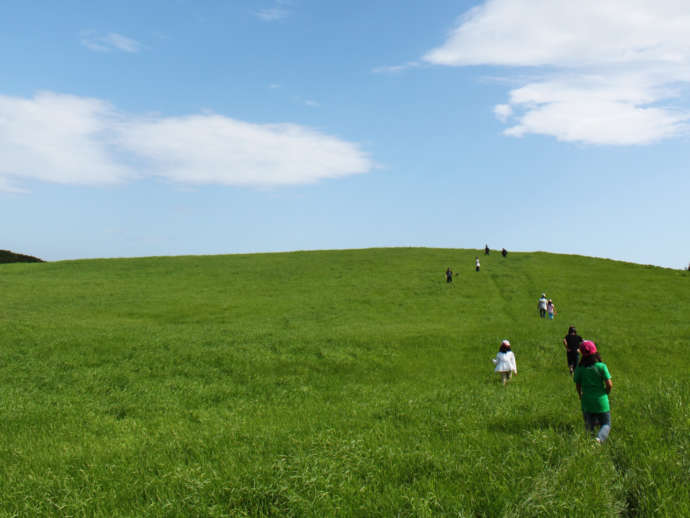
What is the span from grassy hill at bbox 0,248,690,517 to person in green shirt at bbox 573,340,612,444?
0.35 m

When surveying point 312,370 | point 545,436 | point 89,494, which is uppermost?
point 545,436

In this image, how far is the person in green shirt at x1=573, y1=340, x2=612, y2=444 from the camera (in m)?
9.12

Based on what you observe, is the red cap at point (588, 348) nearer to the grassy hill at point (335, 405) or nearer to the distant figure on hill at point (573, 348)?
the grassy hill at point (335, 405)

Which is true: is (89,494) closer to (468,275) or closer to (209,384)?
(209,384)

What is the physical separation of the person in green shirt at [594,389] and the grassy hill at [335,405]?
1.15 ft

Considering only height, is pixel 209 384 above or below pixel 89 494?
below

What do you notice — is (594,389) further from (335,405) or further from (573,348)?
(573,348)

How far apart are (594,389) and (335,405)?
7898mm

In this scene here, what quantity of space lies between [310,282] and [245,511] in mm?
49013

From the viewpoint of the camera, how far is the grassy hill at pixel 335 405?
6.82 meters

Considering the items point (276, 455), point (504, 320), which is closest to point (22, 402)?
point (276, 455)

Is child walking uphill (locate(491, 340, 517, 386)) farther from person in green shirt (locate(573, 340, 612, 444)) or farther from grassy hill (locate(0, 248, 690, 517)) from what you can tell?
person in green shirt (locate(573, 340, 612, 444))

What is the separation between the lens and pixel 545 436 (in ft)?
27.5

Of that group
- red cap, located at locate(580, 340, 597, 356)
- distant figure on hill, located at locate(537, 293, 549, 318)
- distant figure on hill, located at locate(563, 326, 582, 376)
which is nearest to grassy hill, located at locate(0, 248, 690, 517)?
distant figure on hill, located at locate(537, 293, 549, 318)
